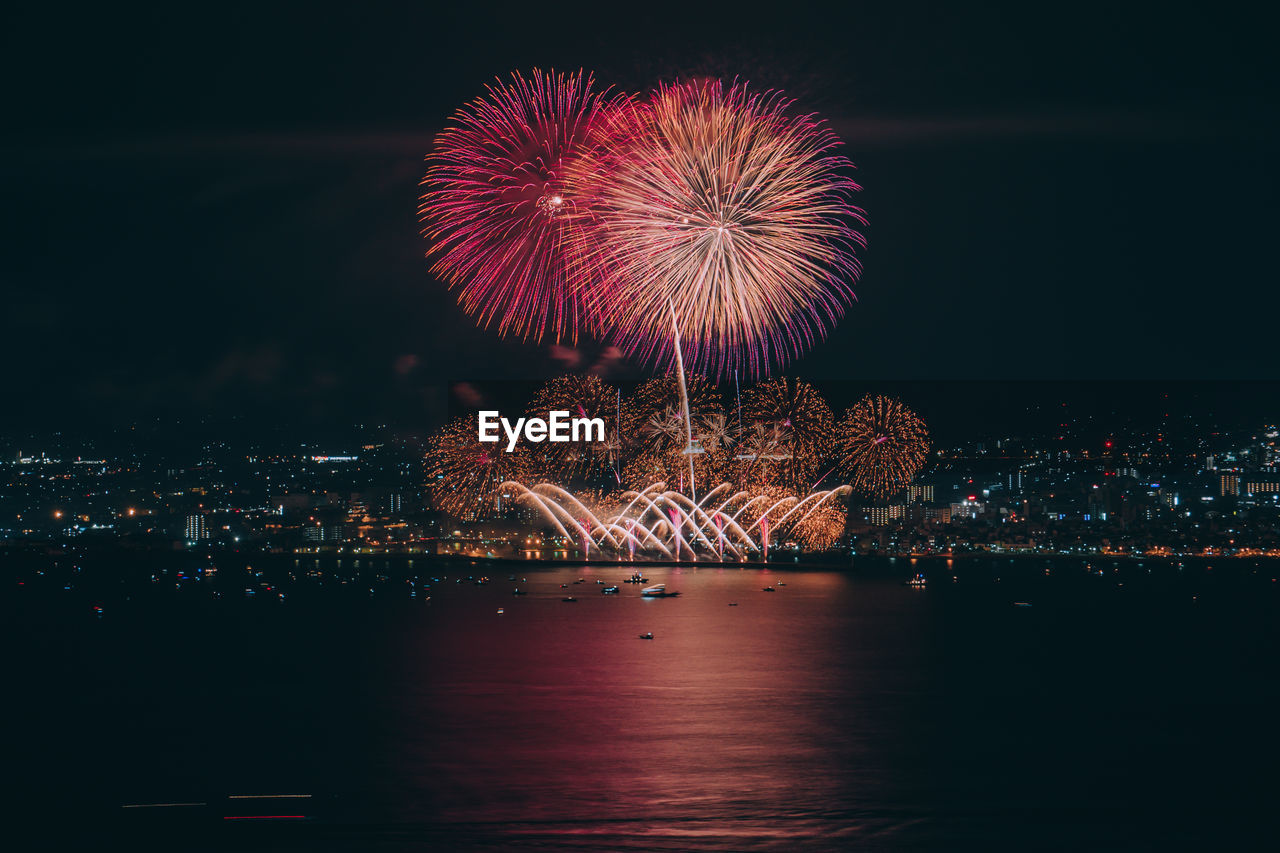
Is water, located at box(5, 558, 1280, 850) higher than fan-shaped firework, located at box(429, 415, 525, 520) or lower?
lower

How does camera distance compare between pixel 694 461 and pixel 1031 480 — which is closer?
pixel 694 461

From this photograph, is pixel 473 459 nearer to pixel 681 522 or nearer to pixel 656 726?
pixel 681 522

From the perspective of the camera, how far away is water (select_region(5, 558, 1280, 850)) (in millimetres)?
30109

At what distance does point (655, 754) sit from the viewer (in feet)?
122

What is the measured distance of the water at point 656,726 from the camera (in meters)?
30.1

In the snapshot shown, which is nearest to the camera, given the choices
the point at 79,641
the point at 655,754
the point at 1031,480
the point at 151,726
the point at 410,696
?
the point at 655,754

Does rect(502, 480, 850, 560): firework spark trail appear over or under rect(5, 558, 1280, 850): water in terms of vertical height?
over

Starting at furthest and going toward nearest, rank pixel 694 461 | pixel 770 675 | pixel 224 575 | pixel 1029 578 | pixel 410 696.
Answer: pixel 224 575
pixel 1029 578
pixel 694 461
pixel 770 675
pixel 410 696

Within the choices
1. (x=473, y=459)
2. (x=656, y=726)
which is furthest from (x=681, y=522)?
(x=656, y=726)

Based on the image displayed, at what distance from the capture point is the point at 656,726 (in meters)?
41.9

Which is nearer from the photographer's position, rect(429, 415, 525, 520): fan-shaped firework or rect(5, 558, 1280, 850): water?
rect(5, 558, 1280, 850): water

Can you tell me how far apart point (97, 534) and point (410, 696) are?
151234 mm

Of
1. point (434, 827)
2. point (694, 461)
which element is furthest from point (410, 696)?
point (694, 461)

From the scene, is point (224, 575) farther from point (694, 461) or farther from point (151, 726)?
point (151, 726)
